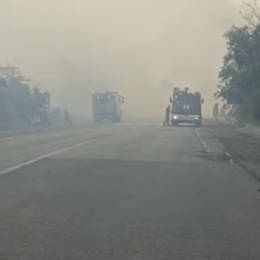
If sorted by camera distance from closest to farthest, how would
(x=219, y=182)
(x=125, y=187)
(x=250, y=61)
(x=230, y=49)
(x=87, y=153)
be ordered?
1. (x=125, y=187)
2. (x=219, y=182)
3. (x=87, y=153)
4. (x=250, y=61)
5. (x=230, y=49)

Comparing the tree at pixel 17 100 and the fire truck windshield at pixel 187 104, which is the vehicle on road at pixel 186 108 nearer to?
the fire truck windshield at pixel 187 104

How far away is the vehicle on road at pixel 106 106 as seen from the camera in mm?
87375

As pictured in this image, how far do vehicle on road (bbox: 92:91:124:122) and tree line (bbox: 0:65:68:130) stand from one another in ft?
47.8

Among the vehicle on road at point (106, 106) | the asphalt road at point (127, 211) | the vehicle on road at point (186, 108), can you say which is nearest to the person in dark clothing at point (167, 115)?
the vehicle on road at point (186, 108)

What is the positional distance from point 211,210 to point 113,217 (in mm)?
1895

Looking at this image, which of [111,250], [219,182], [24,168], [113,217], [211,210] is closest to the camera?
[111,250]

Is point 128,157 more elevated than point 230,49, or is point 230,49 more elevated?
point 230,49

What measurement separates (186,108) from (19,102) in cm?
1772

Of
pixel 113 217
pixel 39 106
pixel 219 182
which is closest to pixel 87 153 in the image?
pixel 219 182

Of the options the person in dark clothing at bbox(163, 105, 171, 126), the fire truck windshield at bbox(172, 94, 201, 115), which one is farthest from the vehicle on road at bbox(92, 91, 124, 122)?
the fire truck windshield at bbox(172, 94, 201, 115)

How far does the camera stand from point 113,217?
11.5 meters

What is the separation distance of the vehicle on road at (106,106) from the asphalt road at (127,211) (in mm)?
64534

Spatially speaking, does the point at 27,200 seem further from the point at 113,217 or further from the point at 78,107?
the point at 78,107

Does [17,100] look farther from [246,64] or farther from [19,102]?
[246,64]
